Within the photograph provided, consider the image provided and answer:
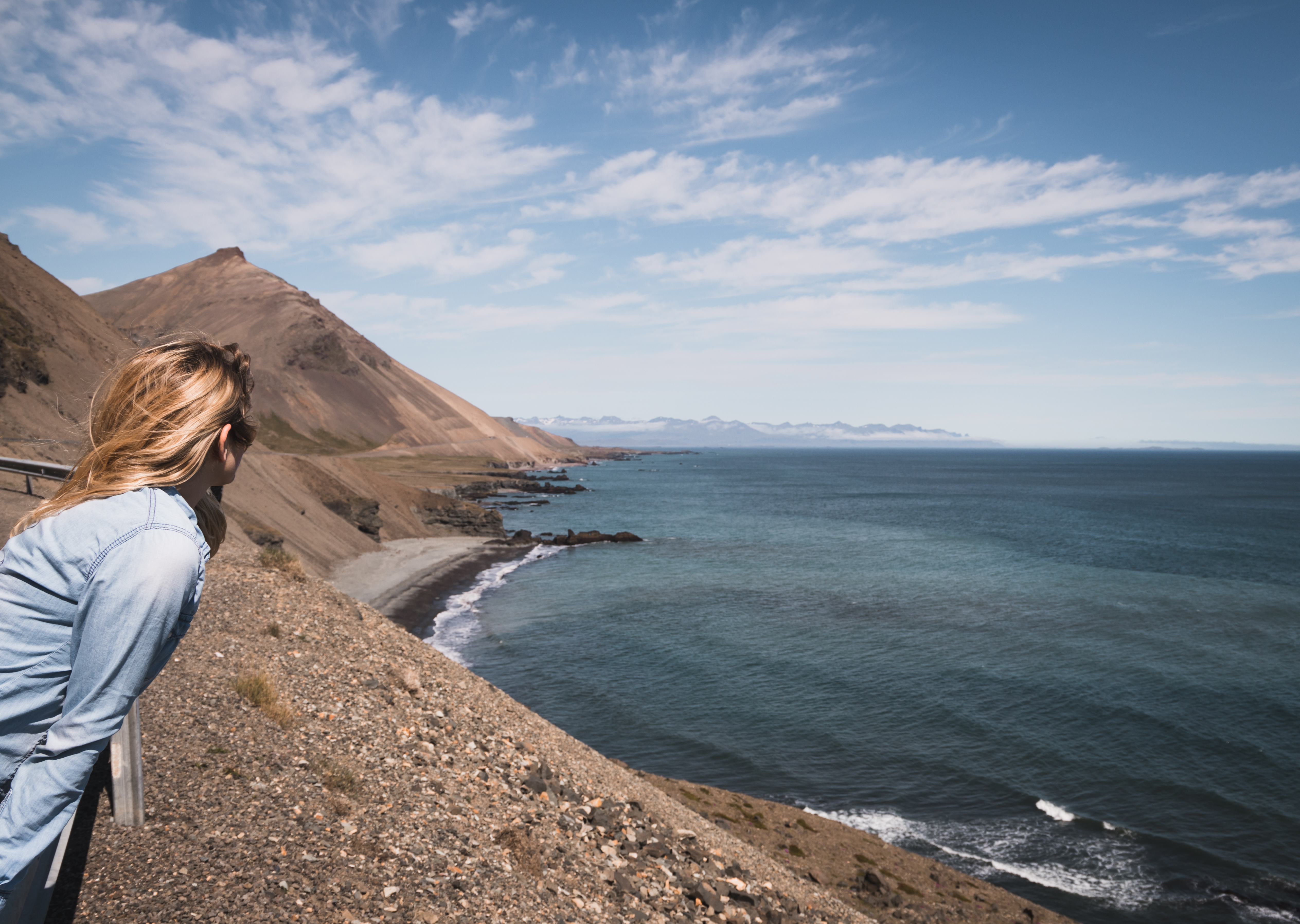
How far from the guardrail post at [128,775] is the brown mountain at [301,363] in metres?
117

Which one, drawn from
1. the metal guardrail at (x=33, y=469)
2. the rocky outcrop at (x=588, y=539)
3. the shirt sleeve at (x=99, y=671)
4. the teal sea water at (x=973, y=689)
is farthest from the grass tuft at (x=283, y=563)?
the rocky outcrop at (x=588, y=539)

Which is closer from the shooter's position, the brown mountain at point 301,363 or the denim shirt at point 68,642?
the denim shirt at point 68,642

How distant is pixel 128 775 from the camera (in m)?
5.71

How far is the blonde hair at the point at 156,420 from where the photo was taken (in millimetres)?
2053

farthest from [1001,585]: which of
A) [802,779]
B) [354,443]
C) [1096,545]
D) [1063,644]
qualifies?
[354,443]

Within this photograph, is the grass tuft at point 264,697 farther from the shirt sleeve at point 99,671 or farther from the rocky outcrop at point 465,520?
the rocky outcrop at point 465,520

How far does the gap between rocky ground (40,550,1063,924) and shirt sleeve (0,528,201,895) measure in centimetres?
420

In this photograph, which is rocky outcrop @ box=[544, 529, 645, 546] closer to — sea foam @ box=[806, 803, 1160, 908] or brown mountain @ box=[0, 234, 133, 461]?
brown mountain @ box=[0, 234, 133, 461]

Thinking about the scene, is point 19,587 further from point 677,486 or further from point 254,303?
point 254,303

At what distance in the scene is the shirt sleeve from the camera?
6.00ft

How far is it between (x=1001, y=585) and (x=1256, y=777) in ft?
81.2

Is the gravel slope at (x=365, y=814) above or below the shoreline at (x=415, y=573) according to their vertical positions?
above

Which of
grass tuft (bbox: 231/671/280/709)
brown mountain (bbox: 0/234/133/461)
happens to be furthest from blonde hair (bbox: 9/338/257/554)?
brown mountain (bbox: 0/234/133/461)

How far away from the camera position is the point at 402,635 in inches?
584
